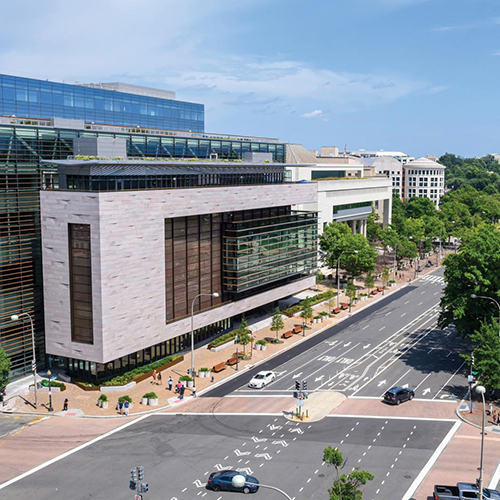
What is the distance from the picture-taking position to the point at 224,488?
41.3 meters

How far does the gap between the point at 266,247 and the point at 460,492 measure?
47.6m

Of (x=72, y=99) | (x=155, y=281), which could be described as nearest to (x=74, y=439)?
(x=155, y=281)

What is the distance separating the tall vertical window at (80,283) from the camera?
60000 mm

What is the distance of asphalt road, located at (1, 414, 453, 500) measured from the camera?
41.4 metres

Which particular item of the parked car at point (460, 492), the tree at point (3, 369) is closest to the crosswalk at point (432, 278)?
the parked car at point (460, 492)

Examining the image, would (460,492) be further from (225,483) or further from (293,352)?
(293,352)

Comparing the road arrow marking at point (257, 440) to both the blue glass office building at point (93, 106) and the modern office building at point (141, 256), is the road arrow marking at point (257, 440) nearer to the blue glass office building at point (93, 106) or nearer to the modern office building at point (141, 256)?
the modern office building at point (141, 256)

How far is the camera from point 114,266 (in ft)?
197

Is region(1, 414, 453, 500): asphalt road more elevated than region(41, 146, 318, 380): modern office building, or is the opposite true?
region(41, 146, 318, 380): modern office building

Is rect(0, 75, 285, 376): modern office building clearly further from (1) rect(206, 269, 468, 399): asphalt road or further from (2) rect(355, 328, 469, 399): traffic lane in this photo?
(2) rect(355, 328, 469, 399): traffic lane

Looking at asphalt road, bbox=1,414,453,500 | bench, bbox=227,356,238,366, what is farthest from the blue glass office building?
asphalt road, bbox=1,414,453,500

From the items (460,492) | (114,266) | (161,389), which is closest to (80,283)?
(114,266)

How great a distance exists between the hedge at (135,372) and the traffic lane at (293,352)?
803 centimetres

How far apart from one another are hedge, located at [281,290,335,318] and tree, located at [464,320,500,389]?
3287 centimetres
